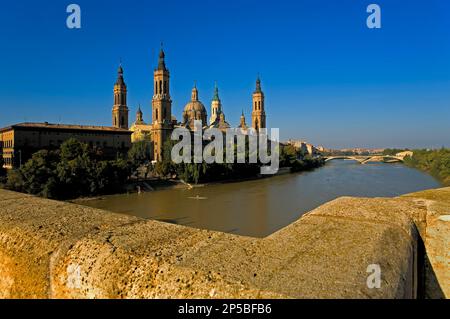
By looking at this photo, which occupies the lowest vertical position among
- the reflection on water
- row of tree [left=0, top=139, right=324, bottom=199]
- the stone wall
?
the reflection on water

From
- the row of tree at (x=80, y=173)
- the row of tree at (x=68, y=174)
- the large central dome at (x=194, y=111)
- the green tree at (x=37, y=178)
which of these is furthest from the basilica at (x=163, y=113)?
the green tree at (x=37, y=178)

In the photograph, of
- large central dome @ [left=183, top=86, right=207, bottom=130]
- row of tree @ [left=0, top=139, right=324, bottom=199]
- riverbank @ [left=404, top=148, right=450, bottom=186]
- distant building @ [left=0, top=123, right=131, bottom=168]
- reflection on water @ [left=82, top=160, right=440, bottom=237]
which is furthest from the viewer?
large central dome @ [left=183, top=86, right=207, bottom=130]

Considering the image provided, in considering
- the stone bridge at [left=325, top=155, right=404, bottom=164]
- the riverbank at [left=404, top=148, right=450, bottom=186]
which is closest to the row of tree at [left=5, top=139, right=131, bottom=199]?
the riverbank at [left=404, top=148, right=450, bottom=186]

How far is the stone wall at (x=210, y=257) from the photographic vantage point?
4.34ft

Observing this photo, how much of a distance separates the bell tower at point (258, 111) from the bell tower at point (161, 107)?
27.2 m

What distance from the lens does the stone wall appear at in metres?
1.32

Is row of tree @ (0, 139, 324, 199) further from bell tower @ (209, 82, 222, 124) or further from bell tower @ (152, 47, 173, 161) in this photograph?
bell tower @ (209, 82, 222, 124)

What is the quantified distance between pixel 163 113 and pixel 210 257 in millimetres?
51470

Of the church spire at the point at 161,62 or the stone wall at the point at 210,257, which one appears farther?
the church spire at the point at 161,62

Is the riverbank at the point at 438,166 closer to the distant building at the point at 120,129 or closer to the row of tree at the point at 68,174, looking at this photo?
the distant building at the point at 120,129

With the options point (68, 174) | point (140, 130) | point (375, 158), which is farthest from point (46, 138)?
point (375, 158)

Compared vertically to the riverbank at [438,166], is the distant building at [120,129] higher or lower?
higher
